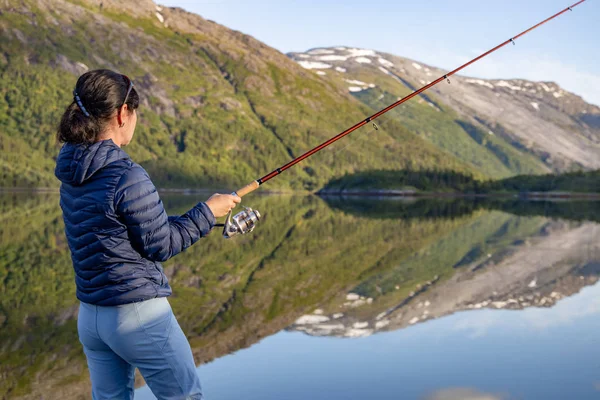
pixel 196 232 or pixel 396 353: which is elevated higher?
pixel 196 232

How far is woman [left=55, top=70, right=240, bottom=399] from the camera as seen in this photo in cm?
423

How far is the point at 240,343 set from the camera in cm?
998

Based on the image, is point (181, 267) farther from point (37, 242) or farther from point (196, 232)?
point (196, 232)

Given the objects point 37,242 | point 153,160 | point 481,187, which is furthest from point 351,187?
point 37,242

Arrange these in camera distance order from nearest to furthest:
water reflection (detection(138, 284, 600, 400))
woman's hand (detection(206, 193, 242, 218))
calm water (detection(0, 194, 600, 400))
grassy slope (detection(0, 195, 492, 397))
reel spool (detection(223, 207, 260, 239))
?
woman's hand (detection(206, 193, 242, 218)) < reel spool (detection(223, 207, 260, 239)) < water reflection (detection(138, 284, 600, 400)) < calm water (detection(0, 194, 600, 400)) < grassy slope (detection(0, 195, 492, 397))

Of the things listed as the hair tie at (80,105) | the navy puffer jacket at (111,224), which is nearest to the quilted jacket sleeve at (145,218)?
the navy puffer jacket at (111,224)

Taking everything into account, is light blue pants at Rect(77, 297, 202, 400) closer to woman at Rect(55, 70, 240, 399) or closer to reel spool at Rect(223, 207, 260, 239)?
woman at Rect(55, 70, 240, 399)

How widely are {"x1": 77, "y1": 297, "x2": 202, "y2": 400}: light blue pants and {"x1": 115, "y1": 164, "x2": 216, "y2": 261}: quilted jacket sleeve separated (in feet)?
1.07

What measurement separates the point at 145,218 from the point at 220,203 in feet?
2.45

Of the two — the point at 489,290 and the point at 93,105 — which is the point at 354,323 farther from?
the point at 93,105

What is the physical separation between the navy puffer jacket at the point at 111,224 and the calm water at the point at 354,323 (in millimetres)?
3558

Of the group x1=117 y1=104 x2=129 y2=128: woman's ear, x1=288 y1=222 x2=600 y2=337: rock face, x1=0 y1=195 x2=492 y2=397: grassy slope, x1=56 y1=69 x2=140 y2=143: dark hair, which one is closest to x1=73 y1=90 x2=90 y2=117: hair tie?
x1=56 y1=69 x2=140 y2=143: dark hair

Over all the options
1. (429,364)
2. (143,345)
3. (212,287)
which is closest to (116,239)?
(143,345)

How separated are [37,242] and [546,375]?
20.5 metres
